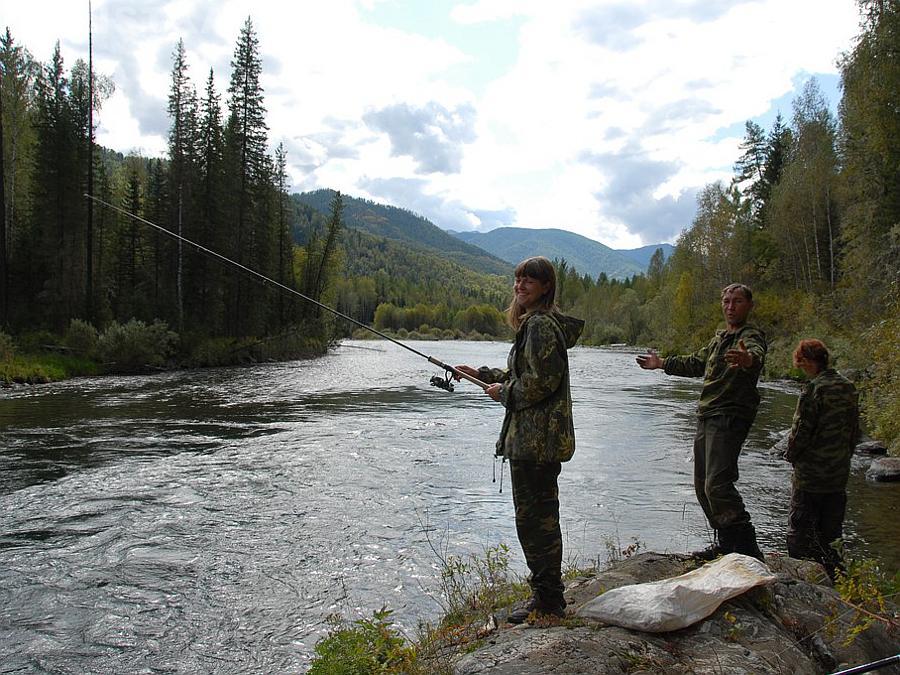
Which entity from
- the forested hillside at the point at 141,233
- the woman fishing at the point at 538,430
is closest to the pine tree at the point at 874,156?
the woman fishing at the point at 538,430

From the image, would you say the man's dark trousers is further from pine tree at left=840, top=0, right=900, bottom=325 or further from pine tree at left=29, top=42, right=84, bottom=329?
pine tree at left=29, top=42, right=84, bottom=329

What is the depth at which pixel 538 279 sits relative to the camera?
406 cm

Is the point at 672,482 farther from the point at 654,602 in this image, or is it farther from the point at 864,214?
the point at 864,214

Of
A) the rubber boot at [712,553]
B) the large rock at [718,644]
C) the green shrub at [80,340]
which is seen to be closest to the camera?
the large rock at [718,644]

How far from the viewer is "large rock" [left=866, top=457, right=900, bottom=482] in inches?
419

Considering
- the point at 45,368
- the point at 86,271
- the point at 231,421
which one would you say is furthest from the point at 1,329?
the point at 231,421

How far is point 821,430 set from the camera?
214 inches

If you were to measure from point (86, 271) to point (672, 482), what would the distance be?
30678mm

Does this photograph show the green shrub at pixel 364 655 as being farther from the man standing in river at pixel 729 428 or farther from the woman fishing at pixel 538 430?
the man standing in river at pixel 729 428

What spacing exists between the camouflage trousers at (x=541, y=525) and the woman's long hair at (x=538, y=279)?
95 centimetres

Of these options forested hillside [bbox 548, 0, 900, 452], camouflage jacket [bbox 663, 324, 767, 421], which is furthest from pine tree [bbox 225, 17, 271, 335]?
camouflage jacket [bbox 663, 324, 767, 421]

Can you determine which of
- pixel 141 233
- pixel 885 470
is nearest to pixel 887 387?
pixel 885 470

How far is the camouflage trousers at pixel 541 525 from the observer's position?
3926mm

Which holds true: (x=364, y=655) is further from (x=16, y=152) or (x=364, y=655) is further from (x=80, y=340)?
(x=16, y=152)
